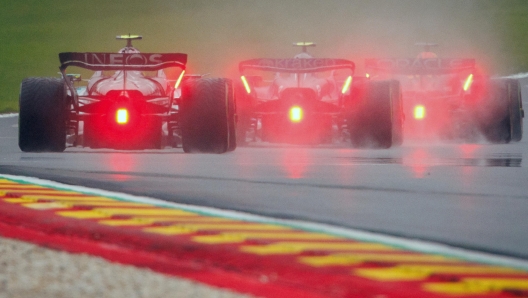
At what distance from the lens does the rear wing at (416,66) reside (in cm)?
1698

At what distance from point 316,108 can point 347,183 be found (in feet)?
18.3

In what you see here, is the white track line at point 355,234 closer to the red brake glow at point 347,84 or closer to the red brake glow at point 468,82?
the red brake glow at point 347,84

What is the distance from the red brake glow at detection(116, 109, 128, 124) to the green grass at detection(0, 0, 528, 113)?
25290 mm

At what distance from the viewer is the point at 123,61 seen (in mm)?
13531

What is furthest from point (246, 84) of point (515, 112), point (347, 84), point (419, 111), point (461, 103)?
point (515, 112)

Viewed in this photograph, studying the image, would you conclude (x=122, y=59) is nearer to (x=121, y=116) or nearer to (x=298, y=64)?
(x=121, y=116)

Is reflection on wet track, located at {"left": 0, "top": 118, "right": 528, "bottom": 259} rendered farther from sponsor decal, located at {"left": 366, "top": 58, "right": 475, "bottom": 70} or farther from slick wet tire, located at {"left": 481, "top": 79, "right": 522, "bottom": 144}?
sponsor decal, located at {"left": 366, "top": 58, "right": 475, "bottom": 70}

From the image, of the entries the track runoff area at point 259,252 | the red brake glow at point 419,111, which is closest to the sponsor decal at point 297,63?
the red brake glow at point 419,111

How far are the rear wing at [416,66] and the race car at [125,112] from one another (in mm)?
3786

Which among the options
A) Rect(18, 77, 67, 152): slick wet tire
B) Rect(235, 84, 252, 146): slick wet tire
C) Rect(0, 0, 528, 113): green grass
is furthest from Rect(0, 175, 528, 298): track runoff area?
Rect(0, 0, 528, 113): green grass

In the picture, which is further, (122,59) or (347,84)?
(347,84)

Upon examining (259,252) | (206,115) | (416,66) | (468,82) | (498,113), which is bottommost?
(259,252)

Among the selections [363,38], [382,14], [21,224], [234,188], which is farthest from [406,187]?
[382,14]

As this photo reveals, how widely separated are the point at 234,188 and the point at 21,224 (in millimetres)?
2539
